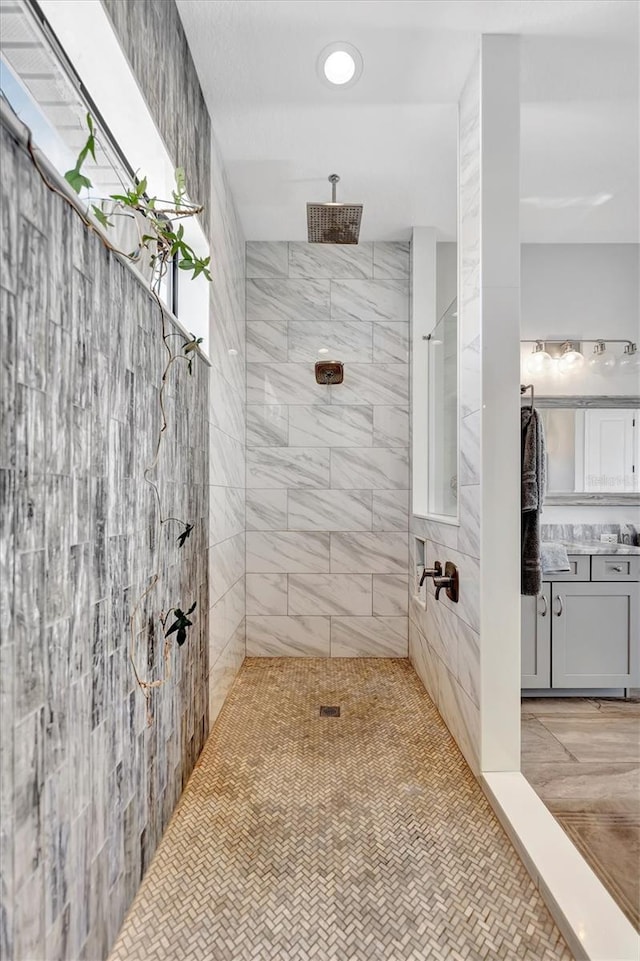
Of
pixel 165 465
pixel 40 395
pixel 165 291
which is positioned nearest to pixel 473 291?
pixel 165 291

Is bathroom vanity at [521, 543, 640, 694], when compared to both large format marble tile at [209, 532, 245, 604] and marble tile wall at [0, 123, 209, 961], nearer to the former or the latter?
large format marble tile at [209, 532, 245, 604]

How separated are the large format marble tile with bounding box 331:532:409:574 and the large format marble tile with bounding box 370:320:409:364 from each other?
3.65ft

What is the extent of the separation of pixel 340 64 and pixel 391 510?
2.29 meters

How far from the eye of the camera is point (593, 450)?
3.36 metres

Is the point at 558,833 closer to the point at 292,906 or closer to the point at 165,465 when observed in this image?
the point at 292,906

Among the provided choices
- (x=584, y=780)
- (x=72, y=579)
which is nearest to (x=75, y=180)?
(x=72, y=579)

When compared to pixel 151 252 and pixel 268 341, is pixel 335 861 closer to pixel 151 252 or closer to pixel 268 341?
pixel 151 252

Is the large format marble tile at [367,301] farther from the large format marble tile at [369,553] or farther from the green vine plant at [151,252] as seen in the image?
the green vine plant at [151,252]

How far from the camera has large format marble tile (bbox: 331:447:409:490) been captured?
3502 millimetres

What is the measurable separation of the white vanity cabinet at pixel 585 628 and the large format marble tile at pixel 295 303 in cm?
188

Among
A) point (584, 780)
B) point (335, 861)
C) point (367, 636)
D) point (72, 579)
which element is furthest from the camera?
point (367, 636)

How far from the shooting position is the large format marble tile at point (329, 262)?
11.6 feet

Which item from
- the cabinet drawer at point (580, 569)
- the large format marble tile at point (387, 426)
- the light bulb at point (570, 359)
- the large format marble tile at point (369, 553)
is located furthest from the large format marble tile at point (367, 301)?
the cabinet drawer at point (580, 569)

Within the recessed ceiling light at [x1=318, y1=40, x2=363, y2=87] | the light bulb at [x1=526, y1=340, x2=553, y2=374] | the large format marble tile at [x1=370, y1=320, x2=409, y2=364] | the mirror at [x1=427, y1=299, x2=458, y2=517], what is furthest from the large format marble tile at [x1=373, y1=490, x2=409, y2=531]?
the recessed ceiling light at [x1=318, y1=40, x2=363, y2=87]
